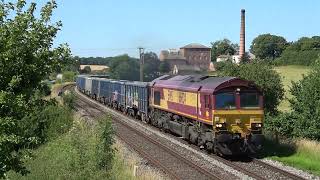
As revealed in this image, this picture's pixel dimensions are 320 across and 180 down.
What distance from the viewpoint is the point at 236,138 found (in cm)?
2027

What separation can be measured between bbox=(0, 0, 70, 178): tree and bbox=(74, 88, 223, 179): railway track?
23.4ft

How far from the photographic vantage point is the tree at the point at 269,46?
6481 inches

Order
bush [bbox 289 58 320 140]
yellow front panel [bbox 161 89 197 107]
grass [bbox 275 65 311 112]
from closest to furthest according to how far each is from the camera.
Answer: yellow front panel [bbox 161 89 197 107] < bush [bbox 289 58 320 140] < grass [bbox 275 65 311 112]

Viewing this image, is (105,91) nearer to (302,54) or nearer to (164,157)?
(164,157)

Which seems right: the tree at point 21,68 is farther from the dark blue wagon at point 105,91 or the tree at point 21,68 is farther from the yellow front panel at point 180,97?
the dark blue wagon at point 105,91

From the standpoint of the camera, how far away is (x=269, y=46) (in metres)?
166

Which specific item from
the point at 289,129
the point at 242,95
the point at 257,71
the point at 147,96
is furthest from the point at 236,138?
the point at 147,96

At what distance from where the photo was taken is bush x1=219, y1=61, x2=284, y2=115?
27922 millimetres

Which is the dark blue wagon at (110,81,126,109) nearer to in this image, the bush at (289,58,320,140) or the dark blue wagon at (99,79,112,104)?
the dark blue wagon at (99,79,112,104)

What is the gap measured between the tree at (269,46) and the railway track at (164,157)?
13901cm

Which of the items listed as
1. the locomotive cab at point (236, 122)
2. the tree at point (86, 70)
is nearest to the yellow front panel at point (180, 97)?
the locomotive cab at point (236, 122)

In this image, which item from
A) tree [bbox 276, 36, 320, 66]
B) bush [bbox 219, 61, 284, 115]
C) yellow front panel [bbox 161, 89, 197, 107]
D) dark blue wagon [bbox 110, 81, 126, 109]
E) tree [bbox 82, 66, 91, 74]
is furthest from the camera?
tree [bbox 82, 66, 91, 74]

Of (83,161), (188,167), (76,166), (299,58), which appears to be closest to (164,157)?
(188,167)

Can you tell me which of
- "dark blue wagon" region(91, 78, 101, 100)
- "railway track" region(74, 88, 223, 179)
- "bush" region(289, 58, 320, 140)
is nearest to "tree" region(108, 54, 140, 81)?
"dark blue wagon" region(91, 78, 101, 100)
